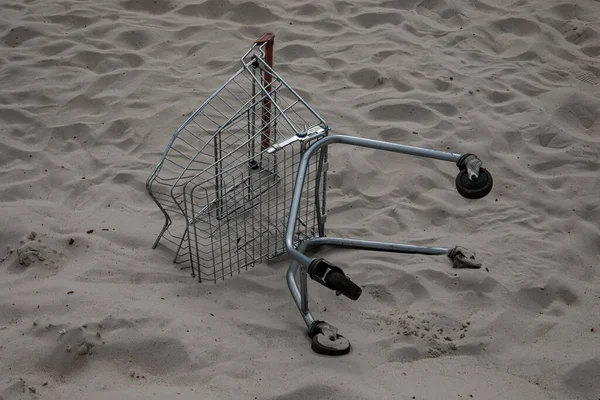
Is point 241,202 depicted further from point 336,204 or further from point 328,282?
point 328,282

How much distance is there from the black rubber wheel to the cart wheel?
0.80 metres

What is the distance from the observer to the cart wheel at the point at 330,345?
9.37 feet

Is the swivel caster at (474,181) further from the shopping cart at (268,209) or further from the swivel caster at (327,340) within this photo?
the swivel caster at (327,340)

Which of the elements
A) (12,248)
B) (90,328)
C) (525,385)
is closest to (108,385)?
(90,328)

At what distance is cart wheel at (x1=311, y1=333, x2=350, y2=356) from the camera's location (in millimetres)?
2855

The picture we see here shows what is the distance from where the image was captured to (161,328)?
2.91 meters

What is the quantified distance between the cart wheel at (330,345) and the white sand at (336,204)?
49 millimetres

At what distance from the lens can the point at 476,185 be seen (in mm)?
2727

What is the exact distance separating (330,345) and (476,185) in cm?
89

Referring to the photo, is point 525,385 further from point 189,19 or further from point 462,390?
point 189,19

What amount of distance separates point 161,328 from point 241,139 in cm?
158

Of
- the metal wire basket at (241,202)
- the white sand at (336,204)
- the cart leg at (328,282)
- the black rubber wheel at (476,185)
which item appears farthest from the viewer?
the metal wire basket at (241,202)

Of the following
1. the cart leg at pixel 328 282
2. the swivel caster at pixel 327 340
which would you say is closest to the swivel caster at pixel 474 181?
the cart leg at pixel 328 282

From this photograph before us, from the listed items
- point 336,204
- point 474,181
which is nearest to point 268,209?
point 336,204
